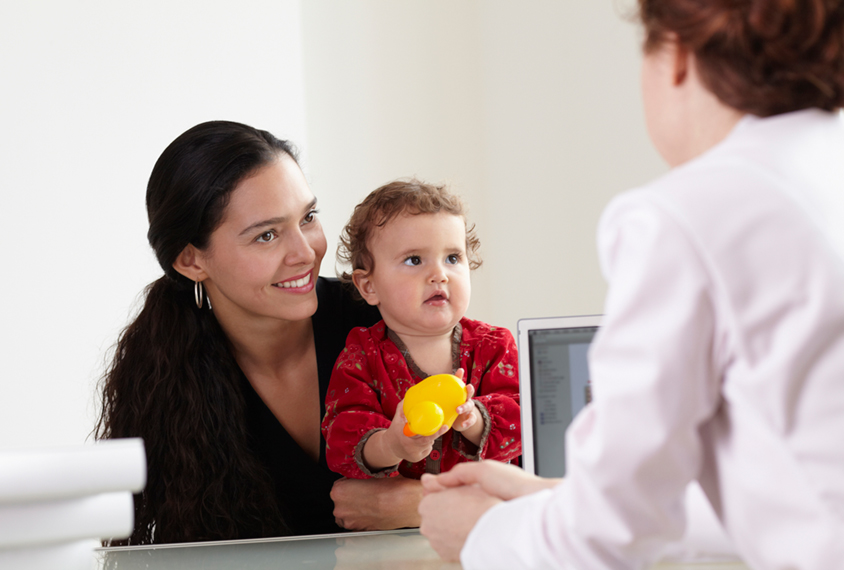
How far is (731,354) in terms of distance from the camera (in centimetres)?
50

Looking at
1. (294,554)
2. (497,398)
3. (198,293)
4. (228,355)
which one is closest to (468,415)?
(497,398)

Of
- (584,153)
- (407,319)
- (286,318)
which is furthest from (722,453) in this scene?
(584,153)

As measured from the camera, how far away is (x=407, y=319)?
1.37 metres

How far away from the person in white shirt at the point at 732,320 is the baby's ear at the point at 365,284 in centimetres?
90

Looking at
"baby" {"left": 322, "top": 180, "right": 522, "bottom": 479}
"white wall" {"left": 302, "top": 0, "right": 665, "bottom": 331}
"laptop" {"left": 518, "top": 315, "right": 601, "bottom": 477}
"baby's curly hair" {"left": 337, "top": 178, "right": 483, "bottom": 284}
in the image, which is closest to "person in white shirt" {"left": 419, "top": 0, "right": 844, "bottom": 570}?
"laptop" {"left": 518, "top": 315, "right": 601, "bottom": 477}

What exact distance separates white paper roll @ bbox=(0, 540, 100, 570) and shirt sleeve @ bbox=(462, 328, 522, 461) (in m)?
0.69

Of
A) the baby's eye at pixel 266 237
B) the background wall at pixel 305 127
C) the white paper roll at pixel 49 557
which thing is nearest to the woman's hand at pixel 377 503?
the baby's eye at pixel 266 237

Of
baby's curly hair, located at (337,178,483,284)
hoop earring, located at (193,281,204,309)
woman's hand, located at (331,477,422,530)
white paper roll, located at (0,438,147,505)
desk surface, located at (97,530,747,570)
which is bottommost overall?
woman's hand, located at (331,477,422,530)

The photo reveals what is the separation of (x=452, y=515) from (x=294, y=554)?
11.1 inches

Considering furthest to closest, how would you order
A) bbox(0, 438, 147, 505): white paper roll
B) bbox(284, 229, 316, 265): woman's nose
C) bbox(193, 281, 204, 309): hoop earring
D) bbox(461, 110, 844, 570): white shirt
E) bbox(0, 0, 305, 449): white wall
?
bbox(0, 0, 305, 449): white wall, bbox(193, 281, 204, 309): hoop earring, bbox(284, 229, 316, 265): woman's nose, bbox(0, 438, 147, 505): white paper roll, bbox(461, 110, 844, 570): white shirt

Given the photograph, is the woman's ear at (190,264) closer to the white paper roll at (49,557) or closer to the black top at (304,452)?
the black top at (304,452)

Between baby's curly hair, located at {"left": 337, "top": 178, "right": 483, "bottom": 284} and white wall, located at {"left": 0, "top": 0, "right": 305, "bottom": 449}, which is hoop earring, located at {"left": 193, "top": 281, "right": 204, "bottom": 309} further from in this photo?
white wall, located at {"left": 0, "top": 0, "right": 305, "bottom": 449}

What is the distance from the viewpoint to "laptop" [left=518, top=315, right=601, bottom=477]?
1.06 meters

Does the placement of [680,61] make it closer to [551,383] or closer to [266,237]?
[551,383]
